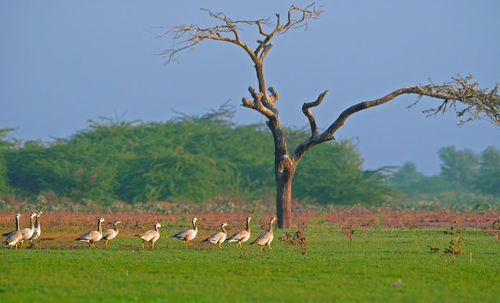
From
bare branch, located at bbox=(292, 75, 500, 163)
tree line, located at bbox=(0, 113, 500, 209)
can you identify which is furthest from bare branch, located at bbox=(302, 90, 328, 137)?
tree line, located at bbox=(0, 113, 500, 209)

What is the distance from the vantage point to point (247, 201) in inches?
2068

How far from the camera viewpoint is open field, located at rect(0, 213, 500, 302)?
11.2 meters

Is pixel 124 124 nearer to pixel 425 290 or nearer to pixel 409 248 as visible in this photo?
pixel 409 248

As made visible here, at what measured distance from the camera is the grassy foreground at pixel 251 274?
36.7ft

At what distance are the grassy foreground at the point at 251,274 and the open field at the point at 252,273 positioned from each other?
17mm

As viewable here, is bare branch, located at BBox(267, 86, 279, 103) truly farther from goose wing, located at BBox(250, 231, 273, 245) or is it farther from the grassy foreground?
goose wing, located at BBox(250, 231, 273, 245)

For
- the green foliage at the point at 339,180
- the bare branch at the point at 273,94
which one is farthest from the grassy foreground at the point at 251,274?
the green foliage at the point at 339,180

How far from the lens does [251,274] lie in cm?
1383

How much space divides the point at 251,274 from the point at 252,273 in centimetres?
13

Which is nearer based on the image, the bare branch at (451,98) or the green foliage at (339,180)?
the bare branch at (451,98)

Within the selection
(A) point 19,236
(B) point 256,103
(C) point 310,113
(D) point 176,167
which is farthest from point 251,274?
(D) point 176,167

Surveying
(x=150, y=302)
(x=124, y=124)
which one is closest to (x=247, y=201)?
(x=124, y=124)

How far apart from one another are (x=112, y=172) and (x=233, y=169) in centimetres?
1061

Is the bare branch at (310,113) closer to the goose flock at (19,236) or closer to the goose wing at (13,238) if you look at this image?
the goose flock at (19,236)
